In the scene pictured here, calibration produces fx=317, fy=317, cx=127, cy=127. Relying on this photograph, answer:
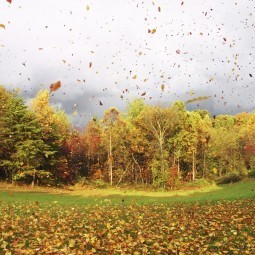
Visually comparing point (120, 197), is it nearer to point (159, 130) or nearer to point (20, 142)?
point (20, 142)

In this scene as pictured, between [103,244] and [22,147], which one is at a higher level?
[22,147]

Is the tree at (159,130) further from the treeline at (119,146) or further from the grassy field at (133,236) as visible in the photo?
the grassy field at (133,236)

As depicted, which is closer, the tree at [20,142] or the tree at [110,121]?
Result: the tree at [20,142]

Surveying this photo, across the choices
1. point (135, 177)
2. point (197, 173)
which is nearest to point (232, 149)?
point (197, 173)

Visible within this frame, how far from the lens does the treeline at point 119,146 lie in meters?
42.0

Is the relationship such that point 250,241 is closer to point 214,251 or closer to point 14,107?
point 214,251

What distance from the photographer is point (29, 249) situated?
706cm

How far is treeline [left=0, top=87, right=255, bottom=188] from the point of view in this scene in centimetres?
4200

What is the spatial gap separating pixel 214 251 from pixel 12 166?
3802 centimetres

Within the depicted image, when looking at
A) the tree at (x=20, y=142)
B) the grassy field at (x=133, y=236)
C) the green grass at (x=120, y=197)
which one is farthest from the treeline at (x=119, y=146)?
the grassy field at (x=133, y=236)

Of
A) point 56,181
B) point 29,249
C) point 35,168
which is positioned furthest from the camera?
point 56,181

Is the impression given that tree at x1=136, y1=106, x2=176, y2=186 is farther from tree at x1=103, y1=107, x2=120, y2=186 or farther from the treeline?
tree at x1=103, y1=107, x2=120, y2=186

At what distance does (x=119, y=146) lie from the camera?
2117 inches

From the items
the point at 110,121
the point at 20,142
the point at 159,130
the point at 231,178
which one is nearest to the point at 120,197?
the point at 20,142
